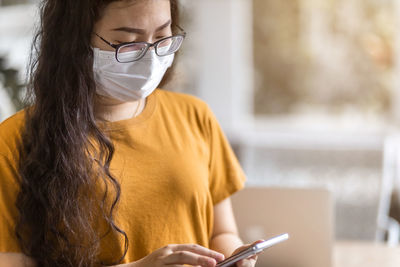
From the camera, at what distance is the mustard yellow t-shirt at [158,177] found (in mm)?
1132

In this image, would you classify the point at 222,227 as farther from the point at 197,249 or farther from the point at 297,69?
the point at 297,69

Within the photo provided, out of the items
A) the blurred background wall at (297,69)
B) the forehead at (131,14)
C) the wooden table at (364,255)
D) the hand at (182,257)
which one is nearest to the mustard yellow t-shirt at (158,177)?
the hand at (182,257)

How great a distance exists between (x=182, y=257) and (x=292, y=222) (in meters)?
0.60

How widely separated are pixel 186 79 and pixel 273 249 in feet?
9.01

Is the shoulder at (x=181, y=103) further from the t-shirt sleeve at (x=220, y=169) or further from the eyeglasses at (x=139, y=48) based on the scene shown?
the eyeglasses at (x=139, y=48)

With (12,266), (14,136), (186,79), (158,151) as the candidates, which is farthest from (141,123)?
(186,79)

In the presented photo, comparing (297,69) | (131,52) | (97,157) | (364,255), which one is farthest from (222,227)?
(297,69)

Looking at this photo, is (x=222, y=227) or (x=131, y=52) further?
(x=222, y=227)

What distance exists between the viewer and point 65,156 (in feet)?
3.75

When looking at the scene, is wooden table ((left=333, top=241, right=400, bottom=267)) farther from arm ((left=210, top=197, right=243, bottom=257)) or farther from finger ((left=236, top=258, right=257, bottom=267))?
finger ((left=236, top=258, right=257, bottom=267))

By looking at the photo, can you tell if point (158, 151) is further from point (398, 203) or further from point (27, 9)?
point (398, 203)

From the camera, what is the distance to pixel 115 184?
1150 millimetres

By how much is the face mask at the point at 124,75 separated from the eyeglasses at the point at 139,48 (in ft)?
0.04

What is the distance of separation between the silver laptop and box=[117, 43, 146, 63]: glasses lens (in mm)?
665
